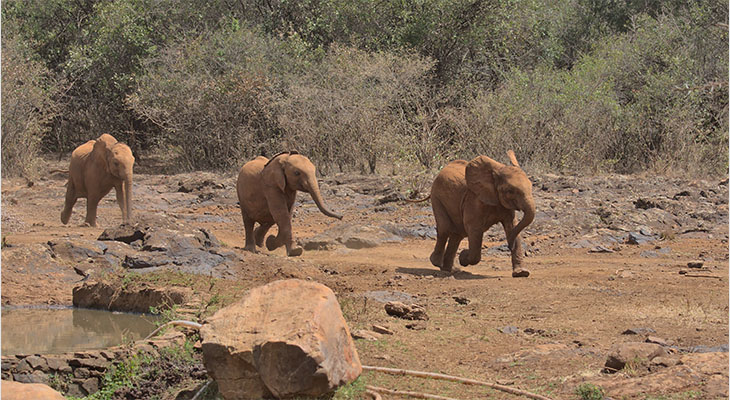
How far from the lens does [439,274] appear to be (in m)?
12.1

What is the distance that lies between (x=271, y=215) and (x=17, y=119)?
1271 cm

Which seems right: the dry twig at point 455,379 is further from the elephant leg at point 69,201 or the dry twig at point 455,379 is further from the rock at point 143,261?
the elephant leg at point 69,201

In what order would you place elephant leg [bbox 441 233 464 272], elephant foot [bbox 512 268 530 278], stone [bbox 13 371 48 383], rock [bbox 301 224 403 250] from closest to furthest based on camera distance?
stone [bbox 13 371 48 383]
elephant foot [bbox 512 268 530 278]
elephant leg [bbox 441 233 464 272]
rock [bbox 301 224 403 250]

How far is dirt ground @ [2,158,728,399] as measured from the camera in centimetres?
725

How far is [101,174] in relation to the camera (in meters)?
16.3

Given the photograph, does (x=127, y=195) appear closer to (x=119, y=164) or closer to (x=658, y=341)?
(x=119, y=164)

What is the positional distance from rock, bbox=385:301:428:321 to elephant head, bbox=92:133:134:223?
25.9 feet

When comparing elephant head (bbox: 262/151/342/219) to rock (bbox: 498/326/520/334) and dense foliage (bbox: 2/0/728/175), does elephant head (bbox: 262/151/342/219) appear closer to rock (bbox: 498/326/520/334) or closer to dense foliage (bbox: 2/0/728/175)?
rock (bbox: 498/326/520/334)

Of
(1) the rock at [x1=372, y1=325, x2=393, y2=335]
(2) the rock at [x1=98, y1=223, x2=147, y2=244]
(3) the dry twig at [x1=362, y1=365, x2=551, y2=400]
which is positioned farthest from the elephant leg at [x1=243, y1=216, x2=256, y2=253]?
(3) the dry twig at [x1=362, y1=365, x2=551, y2=400]

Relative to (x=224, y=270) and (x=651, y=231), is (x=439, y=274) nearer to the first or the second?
(x=224, y=270)

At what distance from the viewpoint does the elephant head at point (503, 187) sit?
35.8 feet

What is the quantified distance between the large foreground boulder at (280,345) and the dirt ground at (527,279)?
3.35ft

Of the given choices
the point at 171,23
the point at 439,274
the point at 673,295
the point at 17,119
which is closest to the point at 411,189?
the point at 439,274

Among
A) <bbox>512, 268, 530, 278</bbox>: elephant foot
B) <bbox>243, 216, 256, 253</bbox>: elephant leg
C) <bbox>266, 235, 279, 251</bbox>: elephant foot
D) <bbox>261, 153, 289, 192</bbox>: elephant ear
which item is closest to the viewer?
<bbox>512, 268, 530, 278</bbox>: elephant foot
